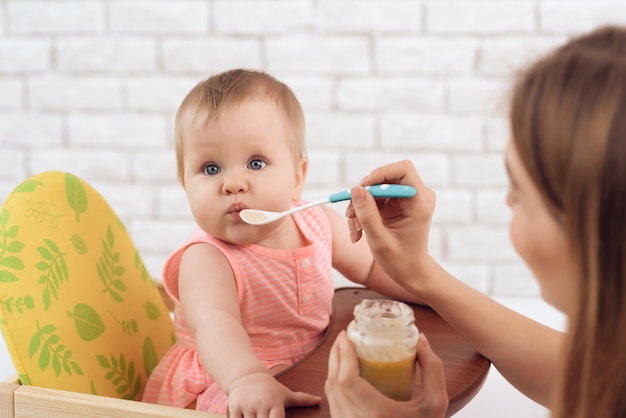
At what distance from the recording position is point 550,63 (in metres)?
0.62

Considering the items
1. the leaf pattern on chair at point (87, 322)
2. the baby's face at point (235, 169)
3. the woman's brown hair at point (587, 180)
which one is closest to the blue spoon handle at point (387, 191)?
the baby's face at point (235, 169)

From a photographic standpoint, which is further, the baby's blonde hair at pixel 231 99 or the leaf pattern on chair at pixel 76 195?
the leaf pattern on chair at pixel 76 195

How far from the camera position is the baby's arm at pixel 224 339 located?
0.81m

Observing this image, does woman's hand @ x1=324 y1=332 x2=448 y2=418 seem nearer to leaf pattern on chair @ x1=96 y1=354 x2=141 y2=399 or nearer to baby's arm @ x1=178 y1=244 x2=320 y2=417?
baby's arm @ x1=178 y1=244 x2=320 y2=417

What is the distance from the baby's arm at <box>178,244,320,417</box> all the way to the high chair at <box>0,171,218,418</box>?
0.19 feet

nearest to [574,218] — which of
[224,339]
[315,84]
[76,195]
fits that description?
[224,339]

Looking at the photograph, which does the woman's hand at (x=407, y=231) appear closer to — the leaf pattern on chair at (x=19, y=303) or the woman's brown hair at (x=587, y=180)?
the woman's brown hair at (x=587, y=180)

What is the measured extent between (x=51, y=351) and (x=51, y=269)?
12 centimetres

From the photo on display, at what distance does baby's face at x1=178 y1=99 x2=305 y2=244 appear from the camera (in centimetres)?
98

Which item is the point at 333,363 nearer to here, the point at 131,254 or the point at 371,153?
the point at 131,254

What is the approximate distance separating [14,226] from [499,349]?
69cm

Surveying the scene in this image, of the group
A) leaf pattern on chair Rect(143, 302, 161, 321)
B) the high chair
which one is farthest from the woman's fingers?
leaf pattern on chair Rect(143, 302, 161, 321)

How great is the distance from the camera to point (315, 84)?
2.06m

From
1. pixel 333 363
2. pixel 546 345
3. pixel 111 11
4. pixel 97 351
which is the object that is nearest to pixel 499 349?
pixel 546 345
